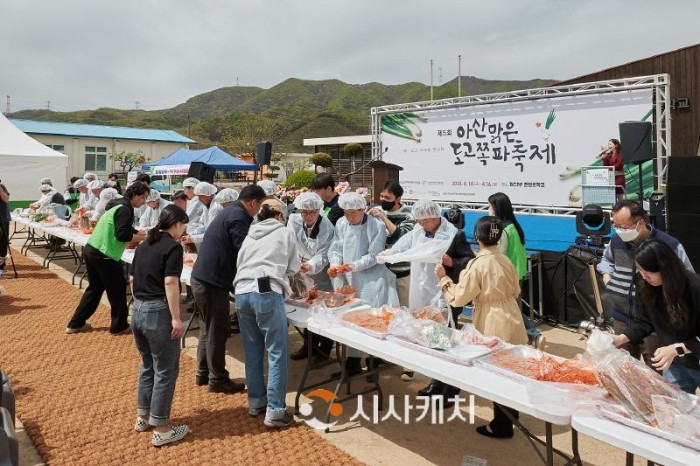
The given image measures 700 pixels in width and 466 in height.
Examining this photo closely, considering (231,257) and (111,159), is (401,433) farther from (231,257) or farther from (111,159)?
(111,159)

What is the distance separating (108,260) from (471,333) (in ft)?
12.4

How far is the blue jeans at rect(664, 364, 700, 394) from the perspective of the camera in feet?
6.65

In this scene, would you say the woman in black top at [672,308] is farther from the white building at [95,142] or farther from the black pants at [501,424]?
the white building at [95,142]

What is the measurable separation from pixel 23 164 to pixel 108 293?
417 inches

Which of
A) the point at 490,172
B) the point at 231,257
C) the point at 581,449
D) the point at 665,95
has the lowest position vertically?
the point at 581,449

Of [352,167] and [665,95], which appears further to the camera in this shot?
[352,167]

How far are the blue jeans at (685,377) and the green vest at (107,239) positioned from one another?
14.6ft

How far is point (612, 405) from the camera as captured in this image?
1.74 metres

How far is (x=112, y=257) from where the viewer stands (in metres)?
4.62

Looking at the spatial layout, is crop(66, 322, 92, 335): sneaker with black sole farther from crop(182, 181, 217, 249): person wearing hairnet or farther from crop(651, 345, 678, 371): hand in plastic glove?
crop(651, 345, 678, 371): hand in plastic glove

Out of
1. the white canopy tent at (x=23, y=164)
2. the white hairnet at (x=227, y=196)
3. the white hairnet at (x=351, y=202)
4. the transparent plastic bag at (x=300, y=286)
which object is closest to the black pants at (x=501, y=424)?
the transparent plastic bag at (x=300, y=286)

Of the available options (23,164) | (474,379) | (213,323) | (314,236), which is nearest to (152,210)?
(314,236)

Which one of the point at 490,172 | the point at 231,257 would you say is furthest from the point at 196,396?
the point at 490,172

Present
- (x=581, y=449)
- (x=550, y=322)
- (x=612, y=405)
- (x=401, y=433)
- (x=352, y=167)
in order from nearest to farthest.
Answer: (x=612, y=405) < (x=581, y=449) < (x=401, y=433) < (x=550, y=322) < (x=352, y=167)
